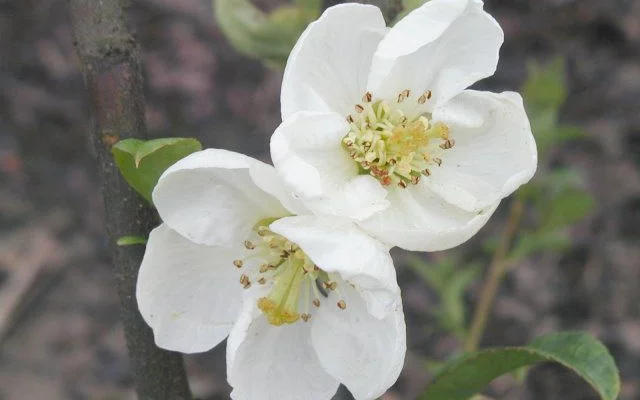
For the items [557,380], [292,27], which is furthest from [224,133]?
[292,27]

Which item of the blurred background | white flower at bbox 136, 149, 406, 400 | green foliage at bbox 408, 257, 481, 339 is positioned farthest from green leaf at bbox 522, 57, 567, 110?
the blurred background

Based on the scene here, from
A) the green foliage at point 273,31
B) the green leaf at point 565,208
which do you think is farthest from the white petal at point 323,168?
the green leaf at point 565,208

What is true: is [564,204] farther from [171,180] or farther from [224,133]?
[224,133]

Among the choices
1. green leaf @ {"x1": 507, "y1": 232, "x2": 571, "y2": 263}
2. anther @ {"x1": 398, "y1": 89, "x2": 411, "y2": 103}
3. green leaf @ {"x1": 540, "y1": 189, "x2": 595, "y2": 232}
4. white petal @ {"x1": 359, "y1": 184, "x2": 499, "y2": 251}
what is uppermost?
anther @ {"x1": 398, "y1": 89, "x2": 411, "y2": 103}

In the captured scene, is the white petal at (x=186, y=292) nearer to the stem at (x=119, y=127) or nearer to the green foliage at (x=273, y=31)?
the stem at (x=119, y=127)

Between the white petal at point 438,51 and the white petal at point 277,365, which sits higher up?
the white petal at point 438,51

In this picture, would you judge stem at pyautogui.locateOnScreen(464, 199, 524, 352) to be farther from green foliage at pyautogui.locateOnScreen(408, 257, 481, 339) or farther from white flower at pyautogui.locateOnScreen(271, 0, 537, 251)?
white flower at pyautogui.locateOnScreen(271, 0, 537, 251)
